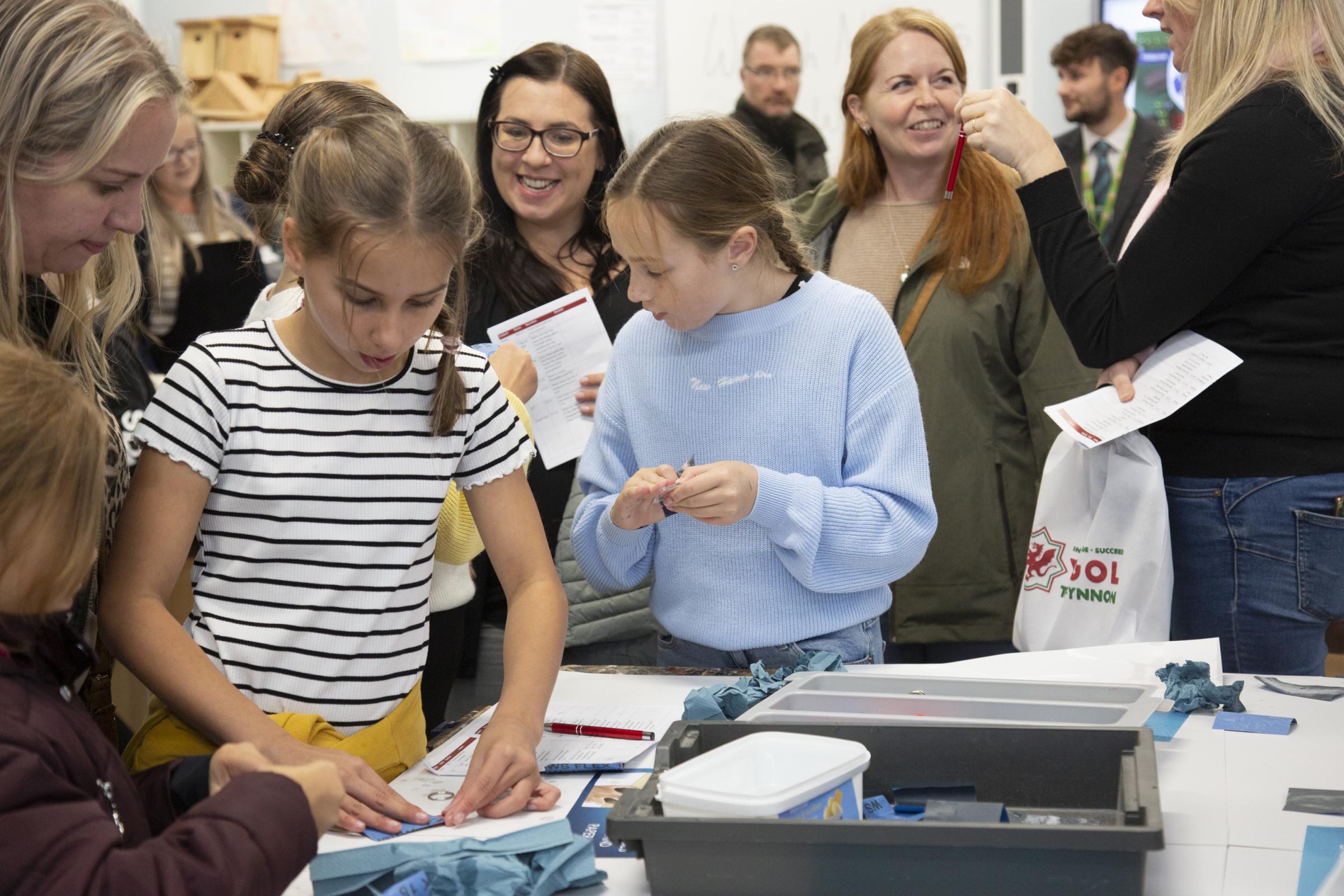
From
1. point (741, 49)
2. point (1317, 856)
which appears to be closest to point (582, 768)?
point (1317, 856)

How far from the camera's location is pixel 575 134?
2.05 metres

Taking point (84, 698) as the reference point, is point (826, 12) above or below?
above

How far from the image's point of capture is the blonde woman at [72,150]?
3.40ft

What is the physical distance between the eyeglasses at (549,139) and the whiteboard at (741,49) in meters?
2.77

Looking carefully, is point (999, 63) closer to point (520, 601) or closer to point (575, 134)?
point (575, 134)

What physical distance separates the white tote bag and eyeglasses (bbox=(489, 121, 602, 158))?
892 mm

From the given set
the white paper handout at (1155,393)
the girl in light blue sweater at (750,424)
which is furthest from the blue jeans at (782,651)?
the white paper handout at (1155,393)

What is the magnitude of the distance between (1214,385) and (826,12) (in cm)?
335

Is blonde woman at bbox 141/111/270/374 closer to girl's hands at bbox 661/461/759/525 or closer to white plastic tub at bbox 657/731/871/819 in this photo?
girl's hands at bbox 661/461/759/525

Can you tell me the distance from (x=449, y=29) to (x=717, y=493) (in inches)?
161

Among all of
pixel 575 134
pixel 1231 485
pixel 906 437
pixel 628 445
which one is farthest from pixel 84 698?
pixel 1231 485

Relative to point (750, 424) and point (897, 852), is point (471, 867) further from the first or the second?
point (750, 424)

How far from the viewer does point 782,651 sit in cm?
154

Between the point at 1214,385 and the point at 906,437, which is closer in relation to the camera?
the point at 906,437
